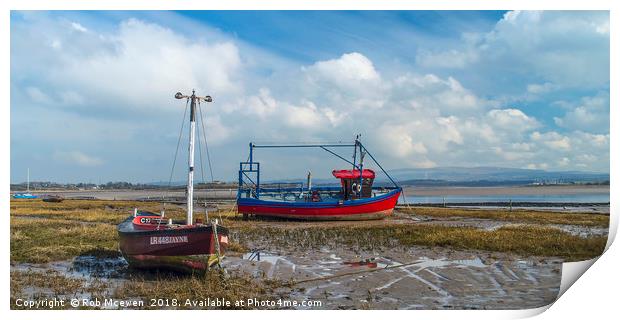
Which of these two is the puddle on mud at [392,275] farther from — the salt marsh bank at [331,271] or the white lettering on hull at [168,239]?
the white lettering on hull at [168,239]

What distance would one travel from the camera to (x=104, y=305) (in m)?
11.5

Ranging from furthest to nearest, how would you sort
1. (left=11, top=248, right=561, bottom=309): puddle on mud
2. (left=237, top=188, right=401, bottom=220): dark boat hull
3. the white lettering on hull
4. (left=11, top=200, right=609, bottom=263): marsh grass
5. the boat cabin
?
the boat cabin → (left=237, top=188, right=401, bottom=220): dark boat hull → (left=11, top=200, right=609, bottom=263): marsh grass → the white lettering on hull → (left=11, top=248, right=561, bottom=309): puddle on mud

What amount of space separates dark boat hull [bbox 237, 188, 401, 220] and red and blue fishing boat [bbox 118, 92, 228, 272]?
17.4 metres

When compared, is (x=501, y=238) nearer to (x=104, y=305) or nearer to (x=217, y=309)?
(x=217, y=309)

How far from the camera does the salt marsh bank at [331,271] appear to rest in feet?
40.0

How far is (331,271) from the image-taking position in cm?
1552

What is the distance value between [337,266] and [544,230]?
13426 mm

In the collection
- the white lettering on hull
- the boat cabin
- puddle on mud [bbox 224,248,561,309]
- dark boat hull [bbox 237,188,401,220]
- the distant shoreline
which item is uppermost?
the boat cabin

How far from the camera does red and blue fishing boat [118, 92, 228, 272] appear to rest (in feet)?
46.8

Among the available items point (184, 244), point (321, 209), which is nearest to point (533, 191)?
point (321, 209)

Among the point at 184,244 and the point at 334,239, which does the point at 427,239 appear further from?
the point at 184,244

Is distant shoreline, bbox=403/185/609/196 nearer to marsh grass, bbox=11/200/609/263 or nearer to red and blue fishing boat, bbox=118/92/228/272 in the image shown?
marsh grass, bbox=11/200/609/263

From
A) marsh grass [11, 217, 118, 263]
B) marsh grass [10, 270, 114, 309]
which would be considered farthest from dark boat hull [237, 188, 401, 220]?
marsh grass [10, 270, 114, 309]
